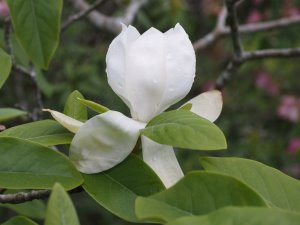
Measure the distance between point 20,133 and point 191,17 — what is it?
8.99ft

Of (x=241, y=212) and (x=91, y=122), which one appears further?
(x=91, y=122)

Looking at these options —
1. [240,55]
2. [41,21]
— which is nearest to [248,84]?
[240,55]

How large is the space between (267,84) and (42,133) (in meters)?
2.98

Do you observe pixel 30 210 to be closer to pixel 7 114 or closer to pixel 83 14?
pixel 7 114

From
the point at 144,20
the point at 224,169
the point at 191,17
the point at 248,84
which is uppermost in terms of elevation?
the point at 224,169

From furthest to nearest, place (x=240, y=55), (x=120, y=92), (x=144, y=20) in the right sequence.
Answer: (x=144, y=20)
(x=240, y=55)
(x=120, y=92)

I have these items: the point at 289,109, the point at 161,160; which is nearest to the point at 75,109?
the point at 161,160

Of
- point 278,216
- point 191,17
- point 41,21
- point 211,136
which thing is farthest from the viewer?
point 191,17

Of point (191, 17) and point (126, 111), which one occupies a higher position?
point (191, 17)

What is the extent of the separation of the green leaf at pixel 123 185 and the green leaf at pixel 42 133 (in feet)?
0.26

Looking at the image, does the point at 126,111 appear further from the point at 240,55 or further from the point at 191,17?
the point at 240,55

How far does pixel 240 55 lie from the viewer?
1.73 metres

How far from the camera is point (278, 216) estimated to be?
1.91 ft

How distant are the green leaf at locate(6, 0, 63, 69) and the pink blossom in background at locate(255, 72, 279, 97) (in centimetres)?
273
